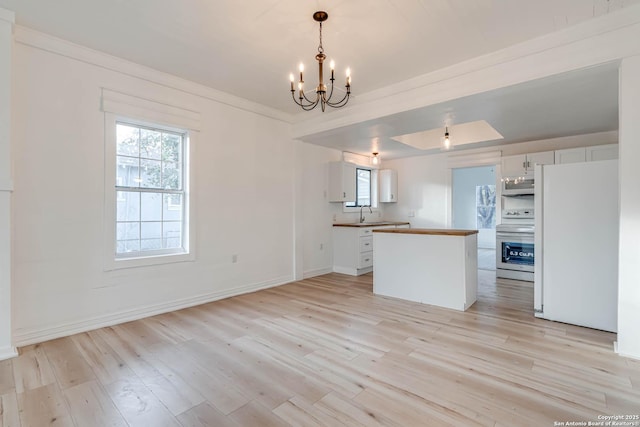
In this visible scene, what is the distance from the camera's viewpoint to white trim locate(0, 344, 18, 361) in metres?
2.40

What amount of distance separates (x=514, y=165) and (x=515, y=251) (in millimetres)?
1583

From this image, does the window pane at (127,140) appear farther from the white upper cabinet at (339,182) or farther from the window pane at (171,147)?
the white upper cabinet at (339,182)

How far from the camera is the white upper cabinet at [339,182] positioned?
588 cm

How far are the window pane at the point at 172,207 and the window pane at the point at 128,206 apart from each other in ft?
0.98

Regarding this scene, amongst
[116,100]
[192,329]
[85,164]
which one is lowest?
[192,329]

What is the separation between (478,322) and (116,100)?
4432 millimetres

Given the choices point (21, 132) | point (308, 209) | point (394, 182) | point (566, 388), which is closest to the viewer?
point (566, 388)

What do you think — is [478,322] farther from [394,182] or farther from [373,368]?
[394,182]

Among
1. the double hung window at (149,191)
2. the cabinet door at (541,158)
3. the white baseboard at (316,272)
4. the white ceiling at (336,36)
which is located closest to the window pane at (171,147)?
the double hung window at (149,191)

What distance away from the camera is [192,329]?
3029 mm

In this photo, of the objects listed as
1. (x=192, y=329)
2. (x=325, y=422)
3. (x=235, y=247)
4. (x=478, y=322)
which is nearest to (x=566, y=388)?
(x=478, y=322)

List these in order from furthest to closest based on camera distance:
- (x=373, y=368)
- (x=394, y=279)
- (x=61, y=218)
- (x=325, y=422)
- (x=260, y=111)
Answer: (x=260, y=111) → (x=394, y=279) → (x=61, y=218) → (x=373, y=368) → (x=325, y=422)

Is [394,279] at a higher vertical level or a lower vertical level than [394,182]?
lower

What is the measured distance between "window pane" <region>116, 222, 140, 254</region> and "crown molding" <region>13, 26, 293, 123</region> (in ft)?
5.36
